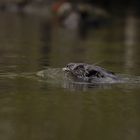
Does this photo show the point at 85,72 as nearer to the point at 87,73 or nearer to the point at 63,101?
the point at 87,73

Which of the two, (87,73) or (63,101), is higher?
(87,73)

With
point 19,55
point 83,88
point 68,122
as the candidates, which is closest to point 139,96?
point 83,88

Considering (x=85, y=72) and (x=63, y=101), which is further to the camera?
(x=85, y=72)

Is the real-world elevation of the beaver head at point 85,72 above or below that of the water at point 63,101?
above

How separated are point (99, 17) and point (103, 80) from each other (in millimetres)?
26078

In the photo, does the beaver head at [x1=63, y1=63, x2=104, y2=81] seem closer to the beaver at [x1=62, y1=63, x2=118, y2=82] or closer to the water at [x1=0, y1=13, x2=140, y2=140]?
the beaver at [x1=62, y1=63, x2=118, y2=82]

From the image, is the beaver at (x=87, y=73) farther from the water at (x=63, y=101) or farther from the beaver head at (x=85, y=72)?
the water at (x=63, y=101)


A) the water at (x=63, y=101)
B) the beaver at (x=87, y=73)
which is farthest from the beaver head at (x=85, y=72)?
the water at (x=63, y=101)

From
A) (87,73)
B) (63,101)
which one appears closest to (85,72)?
(87,73)

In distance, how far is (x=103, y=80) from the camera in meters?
11.4

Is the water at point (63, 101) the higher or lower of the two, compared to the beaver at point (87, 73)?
lower

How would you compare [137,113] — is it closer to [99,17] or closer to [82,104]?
[82,104]

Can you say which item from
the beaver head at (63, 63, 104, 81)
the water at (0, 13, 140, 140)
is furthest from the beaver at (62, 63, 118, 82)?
the water at (0, 13, 140, 140)

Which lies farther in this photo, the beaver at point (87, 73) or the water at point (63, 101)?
the beaver at point (87, 73)
